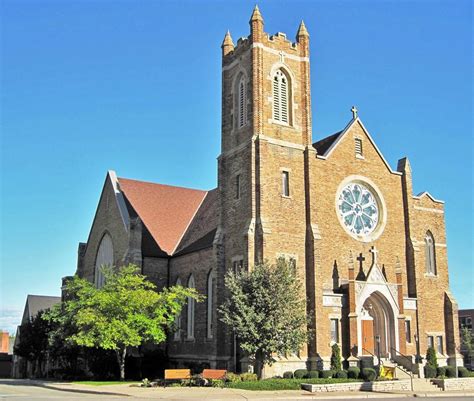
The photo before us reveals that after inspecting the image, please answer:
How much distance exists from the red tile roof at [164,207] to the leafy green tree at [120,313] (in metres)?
10.0

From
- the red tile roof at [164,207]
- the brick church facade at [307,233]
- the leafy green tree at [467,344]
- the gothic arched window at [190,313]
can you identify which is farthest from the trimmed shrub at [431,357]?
the leafy green tree at [467,344]

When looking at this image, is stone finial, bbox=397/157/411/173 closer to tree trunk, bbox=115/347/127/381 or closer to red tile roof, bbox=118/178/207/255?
red tile roof, bbox=118/178/207/255

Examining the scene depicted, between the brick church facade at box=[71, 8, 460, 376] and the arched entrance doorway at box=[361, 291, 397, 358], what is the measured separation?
6cm

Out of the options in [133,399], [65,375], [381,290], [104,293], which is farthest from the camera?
[65,375]

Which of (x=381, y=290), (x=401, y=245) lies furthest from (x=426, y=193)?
(x=381, y=290)

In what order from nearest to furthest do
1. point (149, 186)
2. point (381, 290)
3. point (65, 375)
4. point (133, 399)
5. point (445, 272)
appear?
point (133, 399) < point (381, 290) < point (65, 375) < point (445, 272) < point (149, 186)

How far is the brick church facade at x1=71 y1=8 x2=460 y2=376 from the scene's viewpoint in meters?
34.2

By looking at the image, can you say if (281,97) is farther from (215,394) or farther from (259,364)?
(215,394)

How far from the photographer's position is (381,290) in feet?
117

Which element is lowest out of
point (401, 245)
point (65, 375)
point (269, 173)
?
point (65, 375)

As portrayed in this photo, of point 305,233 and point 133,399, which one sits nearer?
point 133,399

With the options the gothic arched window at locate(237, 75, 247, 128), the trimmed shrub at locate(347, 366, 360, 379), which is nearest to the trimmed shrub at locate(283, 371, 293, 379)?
the trimmed shrub at locate(347, 366, 360, 379)

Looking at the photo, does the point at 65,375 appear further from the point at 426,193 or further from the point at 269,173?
the point at 426,193

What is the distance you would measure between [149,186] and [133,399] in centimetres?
2814
